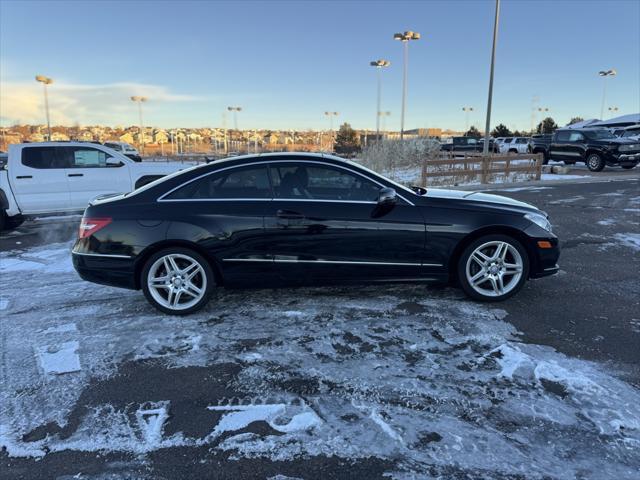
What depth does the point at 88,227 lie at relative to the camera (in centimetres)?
439

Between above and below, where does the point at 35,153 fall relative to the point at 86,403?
above

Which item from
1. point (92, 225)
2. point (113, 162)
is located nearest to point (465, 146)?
point (113, 162)

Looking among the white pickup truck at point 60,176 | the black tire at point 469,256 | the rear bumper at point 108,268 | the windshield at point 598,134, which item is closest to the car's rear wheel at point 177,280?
the rear bumper at point 108,268

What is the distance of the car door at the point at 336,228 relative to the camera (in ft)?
14.5

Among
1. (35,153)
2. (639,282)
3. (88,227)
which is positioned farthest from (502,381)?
(35,153)

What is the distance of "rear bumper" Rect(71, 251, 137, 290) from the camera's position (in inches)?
172

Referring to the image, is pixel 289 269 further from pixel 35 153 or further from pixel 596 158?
pixel 596 158

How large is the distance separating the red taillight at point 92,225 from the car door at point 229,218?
1.82ft

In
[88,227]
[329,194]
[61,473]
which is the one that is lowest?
[61,473]

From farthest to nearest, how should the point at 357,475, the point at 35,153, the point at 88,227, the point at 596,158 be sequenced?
the point at 596,158
the point at 35,153
the point at 88,227
the point at 357,475

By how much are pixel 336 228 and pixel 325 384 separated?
1656 millimetres

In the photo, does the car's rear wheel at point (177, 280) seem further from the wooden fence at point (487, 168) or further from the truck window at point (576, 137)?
the truck window at point (576, 137)

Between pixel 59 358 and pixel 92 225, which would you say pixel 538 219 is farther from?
pixel 59 358

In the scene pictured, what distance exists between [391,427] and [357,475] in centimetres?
45
